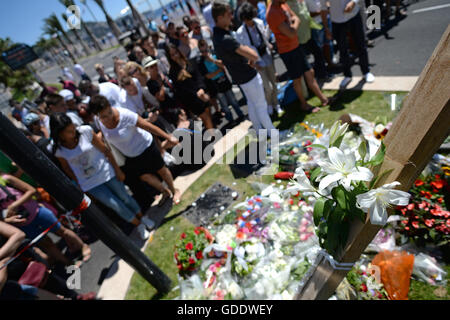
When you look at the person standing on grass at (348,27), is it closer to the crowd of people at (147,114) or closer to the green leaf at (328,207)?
the crowd of people at (147,114)

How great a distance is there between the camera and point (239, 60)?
10.9 feet

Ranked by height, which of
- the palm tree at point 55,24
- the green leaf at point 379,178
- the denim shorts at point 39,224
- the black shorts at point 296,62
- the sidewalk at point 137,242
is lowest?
the sidewalk at point 137,242

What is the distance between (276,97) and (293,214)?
292cm

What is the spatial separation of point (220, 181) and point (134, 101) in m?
2.07

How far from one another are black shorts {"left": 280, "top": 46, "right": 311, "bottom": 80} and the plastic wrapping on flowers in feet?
7.49

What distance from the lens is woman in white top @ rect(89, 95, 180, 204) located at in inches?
112

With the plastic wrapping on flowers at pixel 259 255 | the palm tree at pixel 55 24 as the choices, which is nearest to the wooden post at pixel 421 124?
the plastic wrapping on flowers at pixel 259 255

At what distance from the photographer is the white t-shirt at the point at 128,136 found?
3.05 meters

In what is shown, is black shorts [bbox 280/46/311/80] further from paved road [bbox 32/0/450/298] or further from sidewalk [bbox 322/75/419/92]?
paved road [bbox 32/0/450/298]

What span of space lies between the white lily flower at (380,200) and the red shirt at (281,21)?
347cm

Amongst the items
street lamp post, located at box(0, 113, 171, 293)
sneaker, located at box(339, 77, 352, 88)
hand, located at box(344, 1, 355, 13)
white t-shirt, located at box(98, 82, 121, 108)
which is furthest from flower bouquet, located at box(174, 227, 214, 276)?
hand, located at box(344, 1, 355, 13)

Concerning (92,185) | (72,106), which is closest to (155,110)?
(92,185)

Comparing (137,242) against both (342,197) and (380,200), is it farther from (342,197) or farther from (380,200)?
(380,200)

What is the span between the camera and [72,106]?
209 inches
